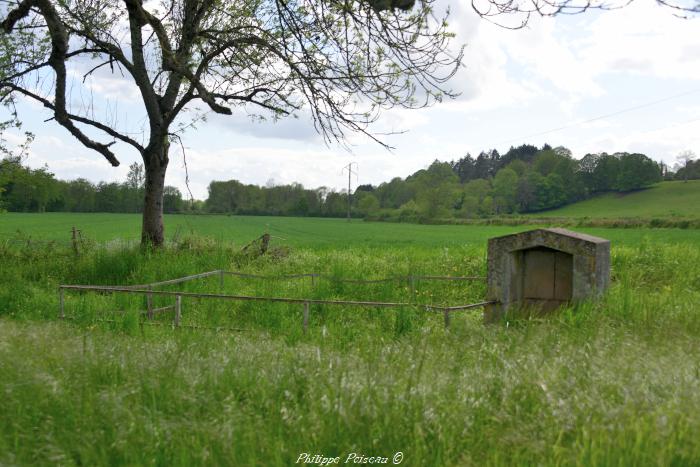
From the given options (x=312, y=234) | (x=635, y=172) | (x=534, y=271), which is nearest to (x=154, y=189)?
(x=534, y=271)

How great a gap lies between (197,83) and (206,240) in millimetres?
7686

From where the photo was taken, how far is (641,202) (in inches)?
3433

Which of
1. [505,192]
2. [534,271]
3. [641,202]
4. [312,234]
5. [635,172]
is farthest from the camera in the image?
[635,172]

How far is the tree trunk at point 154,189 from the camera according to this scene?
20.8 meters

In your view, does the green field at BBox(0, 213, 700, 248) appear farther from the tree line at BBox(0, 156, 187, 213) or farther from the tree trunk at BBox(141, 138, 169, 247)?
the tree line at BBox(0, 156, 187, 213)

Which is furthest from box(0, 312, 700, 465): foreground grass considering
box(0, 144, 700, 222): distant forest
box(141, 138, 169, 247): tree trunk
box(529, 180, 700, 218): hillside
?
box(529, 180, 700, 218): hillside

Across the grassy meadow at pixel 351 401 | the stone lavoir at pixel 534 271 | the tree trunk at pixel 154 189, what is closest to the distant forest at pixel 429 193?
the tree trunk at pixel 154 189

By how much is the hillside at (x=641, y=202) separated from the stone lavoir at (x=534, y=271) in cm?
7082

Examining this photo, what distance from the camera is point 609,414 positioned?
3.52 meters

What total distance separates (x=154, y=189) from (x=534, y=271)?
14.5m

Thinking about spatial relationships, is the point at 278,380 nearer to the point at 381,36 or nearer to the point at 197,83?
the point at 381,36

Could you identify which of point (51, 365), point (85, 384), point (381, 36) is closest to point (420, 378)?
point (85, 384)

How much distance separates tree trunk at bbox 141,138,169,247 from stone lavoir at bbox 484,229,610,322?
13.7 metres

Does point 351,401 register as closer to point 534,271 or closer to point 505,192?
point 534,271
